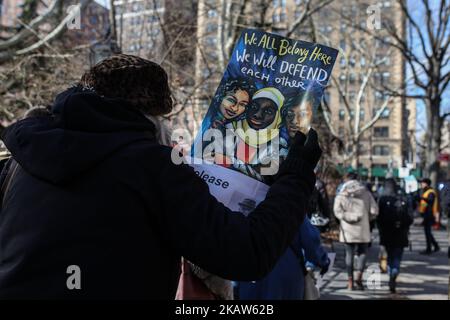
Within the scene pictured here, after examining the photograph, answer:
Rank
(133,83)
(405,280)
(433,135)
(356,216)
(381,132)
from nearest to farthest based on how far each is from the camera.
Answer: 1. (133,83)
2. (356,216)
3. (405,280)
4. (433,135)
5. (381,132)

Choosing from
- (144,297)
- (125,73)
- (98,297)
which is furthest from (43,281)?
(125,73)

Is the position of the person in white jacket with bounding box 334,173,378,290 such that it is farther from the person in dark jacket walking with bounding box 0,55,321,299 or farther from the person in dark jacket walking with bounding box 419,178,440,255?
the person in dark jacket walking with bounding box 0,55,321,299

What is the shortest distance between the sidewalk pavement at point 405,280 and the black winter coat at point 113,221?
5612 mm

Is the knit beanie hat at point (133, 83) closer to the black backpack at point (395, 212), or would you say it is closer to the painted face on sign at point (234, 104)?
the painted face on sign at point (234, 104)

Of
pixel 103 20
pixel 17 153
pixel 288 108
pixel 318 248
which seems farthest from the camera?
pixel 103 20

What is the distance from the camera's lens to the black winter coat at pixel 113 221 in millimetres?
1421

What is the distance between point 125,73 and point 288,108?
1.97 ft

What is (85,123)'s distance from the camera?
4.90ft

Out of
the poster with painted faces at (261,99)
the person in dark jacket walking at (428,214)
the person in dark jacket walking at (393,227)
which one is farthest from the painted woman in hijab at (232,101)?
the person in dark jacket walking at (428,214)

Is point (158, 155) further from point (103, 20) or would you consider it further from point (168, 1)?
point (103, 20)

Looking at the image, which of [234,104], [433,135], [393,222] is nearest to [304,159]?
[234,104]

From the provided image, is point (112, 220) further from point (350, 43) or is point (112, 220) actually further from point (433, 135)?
point (350, 43)

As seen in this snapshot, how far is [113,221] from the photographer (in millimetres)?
1438

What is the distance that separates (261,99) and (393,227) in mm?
7294
